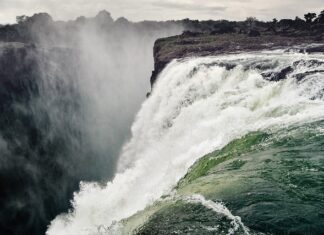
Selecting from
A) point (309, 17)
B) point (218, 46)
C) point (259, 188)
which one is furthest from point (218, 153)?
point (309, 17)

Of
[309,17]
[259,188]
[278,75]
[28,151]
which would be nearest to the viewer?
[259,188]

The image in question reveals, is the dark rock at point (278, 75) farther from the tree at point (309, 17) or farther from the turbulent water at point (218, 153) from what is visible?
the tree at point (309, 17)

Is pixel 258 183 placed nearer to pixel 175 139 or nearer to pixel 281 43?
pixel 175 139

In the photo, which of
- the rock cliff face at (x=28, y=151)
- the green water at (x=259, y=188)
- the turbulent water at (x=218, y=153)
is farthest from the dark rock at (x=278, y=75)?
the rock cliff face at (x=28, y=151)

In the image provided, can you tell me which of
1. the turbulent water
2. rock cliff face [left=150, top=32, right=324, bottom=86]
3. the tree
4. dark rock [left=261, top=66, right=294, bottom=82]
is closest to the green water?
the turbulent water

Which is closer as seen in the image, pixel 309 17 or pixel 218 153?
pixel 218 153

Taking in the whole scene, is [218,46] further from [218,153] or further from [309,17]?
[218,153]

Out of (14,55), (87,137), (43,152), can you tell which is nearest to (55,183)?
(43,152)
